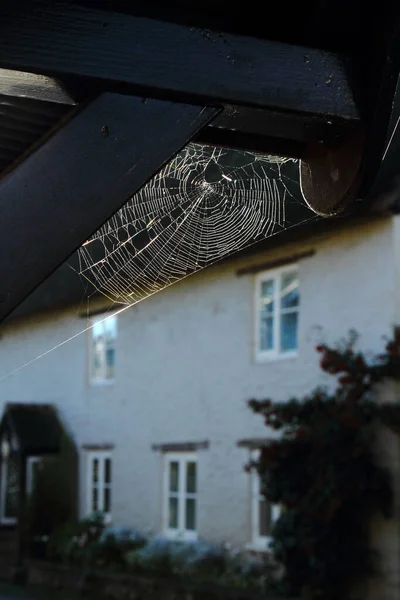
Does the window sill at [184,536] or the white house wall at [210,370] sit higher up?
the white house wall at [210,370]

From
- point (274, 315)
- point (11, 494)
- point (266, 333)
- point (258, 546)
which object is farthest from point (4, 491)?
point (274, 315)

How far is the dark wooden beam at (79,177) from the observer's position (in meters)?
1.76

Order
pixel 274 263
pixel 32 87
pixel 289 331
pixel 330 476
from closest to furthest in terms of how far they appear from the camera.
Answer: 1. pixel 32 87
2. pixel 330 476
3. pixel 289 331
4. pixel 274 263

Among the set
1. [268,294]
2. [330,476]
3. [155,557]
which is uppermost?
[268,294]

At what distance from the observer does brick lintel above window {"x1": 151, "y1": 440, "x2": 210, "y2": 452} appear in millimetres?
12964

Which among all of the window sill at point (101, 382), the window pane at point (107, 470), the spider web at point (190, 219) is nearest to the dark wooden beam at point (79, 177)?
the spider web at point (190, 219)

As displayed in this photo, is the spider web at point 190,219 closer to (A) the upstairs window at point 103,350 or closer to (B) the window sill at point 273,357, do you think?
(B) the window sill at point 273,357

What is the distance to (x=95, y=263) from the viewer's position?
86.2 inches

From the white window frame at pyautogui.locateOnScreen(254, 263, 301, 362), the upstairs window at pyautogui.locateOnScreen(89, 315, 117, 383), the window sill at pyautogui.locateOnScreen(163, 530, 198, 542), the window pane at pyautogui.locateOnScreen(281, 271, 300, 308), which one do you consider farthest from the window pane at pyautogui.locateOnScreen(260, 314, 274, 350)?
the upstairs window at pyautogui.locateOnScreen(89, 315, 117, 383)

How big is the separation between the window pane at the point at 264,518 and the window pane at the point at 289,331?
1827mm

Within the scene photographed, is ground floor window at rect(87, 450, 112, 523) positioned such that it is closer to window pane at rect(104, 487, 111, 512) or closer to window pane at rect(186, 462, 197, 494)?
window pane at rect(104, 487, 111, 512)

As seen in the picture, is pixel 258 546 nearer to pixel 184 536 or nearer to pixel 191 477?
pixel 184 536

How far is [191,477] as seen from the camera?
13.5 metres

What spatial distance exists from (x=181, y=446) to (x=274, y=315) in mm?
2546
